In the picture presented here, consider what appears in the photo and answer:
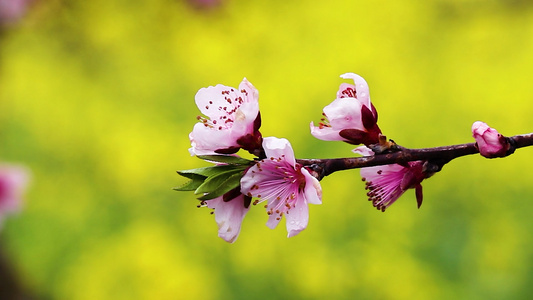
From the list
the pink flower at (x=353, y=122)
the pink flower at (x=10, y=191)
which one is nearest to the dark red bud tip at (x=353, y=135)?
the pink flower at (x=353, y=122)

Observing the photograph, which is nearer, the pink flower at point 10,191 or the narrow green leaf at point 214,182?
the narrow green leaf at point 214,182

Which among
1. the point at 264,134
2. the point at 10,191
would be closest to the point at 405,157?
the point at 10,191

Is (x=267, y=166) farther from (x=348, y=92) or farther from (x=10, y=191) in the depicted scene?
(x=10, y=191)

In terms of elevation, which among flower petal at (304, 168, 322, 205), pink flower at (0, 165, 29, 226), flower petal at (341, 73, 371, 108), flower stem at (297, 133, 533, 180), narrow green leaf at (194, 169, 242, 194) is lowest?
flower petal at (304, 168, 322, 205)

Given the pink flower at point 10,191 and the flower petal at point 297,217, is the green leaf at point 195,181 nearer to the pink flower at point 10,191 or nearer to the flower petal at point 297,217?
the flower petal at point 297,217

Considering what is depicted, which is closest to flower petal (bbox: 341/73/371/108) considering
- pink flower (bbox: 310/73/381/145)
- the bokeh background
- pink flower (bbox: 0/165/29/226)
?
pink flower (bbox: 310/73/381/145)

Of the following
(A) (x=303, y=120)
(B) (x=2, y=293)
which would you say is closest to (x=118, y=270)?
(B) (x=2, y=293)

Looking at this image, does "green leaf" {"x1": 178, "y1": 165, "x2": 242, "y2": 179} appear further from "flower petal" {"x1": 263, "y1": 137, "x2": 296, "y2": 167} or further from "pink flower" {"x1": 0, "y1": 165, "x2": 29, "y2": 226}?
"pink flower" {"x1": 0, "y1": 165, "x2": 29, "y2": 226}
